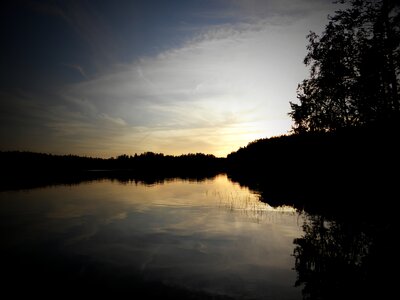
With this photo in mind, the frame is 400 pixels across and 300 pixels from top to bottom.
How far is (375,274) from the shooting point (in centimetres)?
1131

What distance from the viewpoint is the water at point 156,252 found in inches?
473

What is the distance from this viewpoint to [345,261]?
1327 centimetres

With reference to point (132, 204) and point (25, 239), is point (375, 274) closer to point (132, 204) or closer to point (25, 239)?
point (25, 239)

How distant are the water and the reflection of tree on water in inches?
28.6

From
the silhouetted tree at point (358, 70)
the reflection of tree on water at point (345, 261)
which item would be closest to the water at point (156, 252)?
the reflection of tree on water at point (345, 261)

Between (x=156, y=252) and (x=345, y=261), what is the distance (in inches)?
420

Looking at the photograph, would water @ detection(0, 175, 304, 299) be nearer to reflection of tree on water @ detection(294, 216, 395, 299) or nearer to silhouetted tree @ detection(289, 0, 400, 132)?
reflection of tree on water @ detection(294, 216, 395, 299)

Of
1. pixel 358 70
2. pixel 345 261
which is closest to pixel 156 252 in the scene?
pixel 345 261

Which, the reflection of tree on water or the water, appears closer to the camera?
the reflection of tree on water

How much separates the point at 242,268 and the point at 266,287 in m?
2.37

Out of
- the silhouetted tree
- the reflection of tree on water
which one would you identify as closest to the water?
the reflection of tree on water

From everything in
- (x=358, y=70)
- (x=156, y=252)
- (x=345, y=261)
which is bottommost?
(x=156, y=252)

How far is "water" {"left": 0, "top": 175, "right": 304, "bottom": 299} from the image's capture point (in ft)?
39.4

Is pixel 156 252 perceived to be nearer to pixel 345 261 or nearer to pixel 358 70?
pixel 345 261
